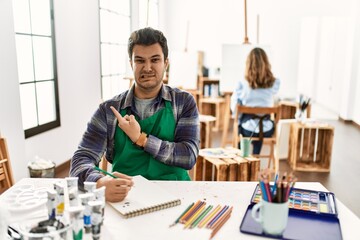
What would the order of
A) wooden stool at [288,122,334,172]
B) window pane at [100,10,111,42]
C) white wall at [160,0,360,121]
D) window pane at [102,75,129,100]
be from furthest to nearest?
white wall at [160,0,360,121], window pane at [102,75,129,100], window pane at [100,10,111,42], wooden stool at [288,122,334,172]

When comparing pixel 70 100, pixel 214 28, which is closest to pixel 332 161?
pixel 70 100

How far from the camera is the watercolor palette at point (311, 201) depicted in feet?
3.97

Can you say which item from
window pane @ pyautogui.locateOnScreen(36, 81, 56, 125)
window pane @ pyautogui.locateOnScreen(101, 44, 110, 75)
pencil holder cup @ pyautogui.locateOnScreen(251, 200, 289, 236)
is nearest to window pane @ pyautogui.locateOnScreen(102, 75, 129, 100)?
window pane @ pyautogui.locateOnScreen(101, 44, 110, 75)

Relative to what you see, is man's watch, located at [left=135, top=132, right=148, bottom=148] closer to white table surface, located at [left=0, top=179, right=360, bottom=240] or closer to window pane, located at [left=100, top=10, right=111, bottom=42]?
white table surface, located at [left=0, top=179, right=360, bottom=240]

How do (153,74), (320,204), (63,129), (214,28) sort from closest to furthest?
(320,204) → (153,74) → (63,129) → (214,28)

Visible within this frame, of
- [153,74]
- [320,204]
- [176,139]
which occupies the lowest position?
[320,204]

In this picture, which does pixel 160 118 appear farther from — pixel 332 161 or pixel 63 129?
pixel 332 161

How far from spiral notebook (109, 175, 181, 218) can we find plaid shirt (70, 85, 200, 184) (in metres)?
0.22

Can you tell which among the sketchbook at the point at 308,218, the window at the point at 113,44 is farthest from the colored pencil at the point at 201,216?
the window at the point at 113,44

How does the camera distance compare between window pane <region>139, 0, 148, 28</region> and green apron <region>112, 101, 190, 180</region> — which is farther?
window pane <region>139, 0, 148, 28</region>

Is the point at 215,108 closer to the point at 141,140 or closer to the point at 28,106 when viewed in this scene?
the point at 28,106

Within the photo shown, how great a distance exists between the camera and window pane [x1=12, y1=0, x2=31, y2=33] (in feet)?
10.7

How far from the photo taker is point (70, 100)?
4016 millimetres

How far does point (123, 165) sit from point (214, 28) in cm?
631
